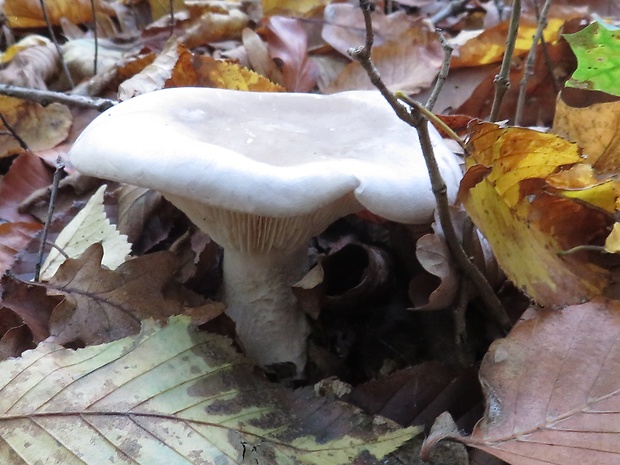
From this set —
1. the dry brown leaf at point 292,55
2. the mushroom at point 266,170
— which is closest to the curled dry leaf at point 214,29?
the dry brown leaf at point 292,55

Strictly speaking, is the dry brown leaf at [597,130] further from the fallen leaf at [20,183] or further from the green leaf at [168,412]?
the fallen leaf at [20,183]

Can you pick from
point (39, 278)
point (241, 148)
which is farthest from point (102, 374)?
point (39, 278)

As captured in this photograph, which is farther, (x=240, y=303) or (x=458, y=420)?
(x=240, y=303)

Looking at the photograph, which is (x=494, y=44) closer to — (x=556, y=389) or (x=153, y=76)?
(x=153, y=76)

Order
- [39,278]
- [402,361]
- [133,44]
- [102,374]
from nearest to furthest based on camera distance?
[102,374], [402,361], [39,278], [133,44]

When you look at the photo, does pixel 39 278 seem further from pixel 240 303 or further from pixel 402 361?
pixel 402 361

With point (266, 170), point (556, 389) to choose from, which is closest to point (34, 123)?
point (266, 170)

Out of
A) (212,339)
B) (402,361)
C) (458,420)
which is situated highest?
(212,339)
